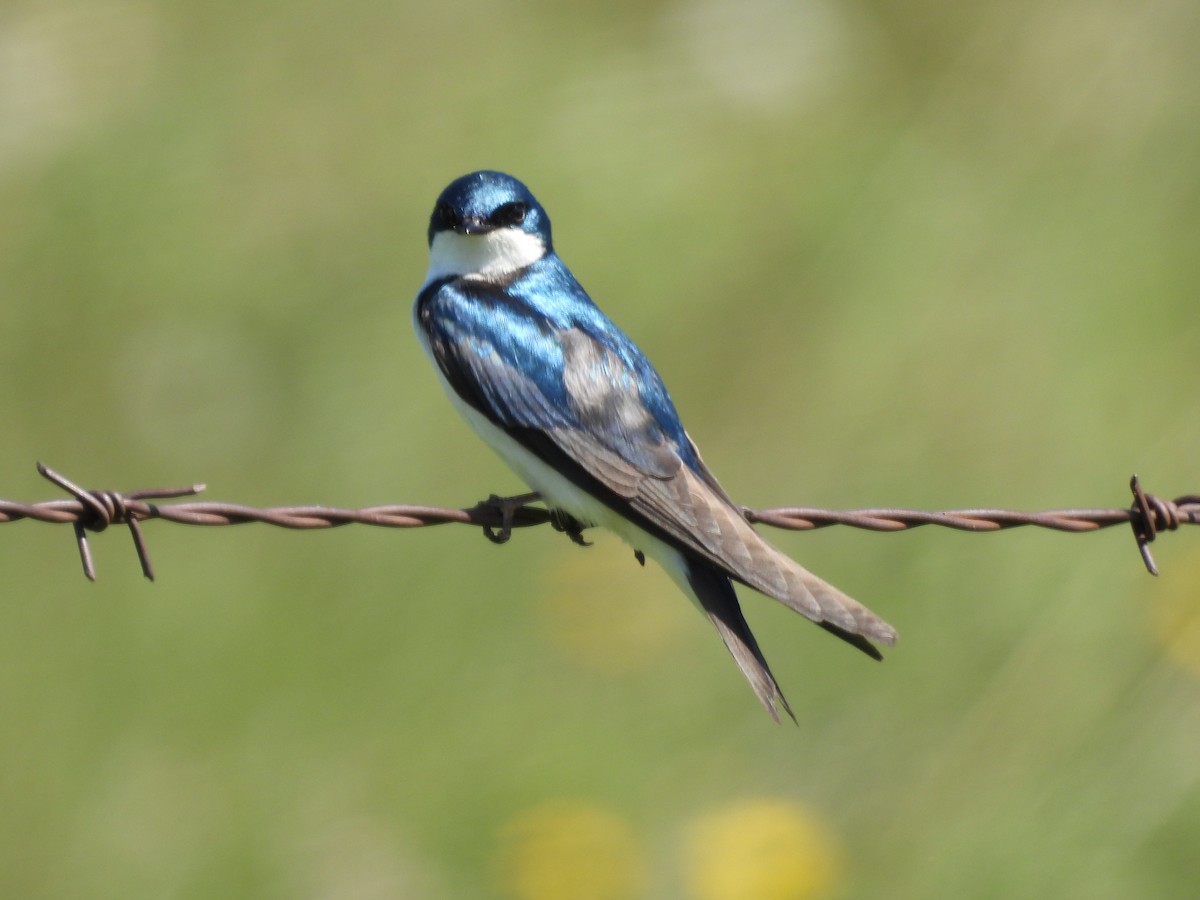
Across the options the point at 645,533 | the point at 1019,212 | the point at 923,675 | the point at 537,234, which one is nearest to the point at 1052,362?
the point at 1019,212

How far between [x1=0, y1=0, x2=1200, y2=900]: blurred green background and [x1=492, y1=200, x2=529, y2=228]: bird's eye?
1205mm

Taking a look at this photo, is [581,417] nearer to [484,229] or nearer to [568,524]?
[568,524]

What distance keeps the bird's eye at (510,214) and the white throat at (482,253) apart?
0.01m

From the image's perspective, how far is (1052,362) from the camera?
538 centimetres

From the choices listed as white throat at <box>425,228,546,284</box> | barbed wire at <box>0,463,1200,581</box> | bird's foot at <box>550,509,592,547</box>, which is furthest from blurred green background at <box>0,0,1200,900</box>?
barbed wire at <box>0,463,1200,581</box>

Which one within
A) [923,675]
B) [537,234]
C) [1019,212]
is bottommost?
[923,675]

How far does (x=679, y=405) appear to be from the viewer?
518 centimetres

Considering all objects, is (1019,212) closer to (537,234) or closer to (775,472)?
(775,472)

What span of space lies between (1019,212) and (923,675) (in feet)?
7.43

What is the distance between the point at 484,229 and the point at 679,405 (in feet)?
5.91

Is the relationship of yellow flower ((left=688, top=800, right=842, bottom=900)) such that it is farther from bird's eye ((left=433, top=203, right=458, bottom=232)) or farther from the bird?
bird's eye ((left=433, top=203, right=458, bottom=232))

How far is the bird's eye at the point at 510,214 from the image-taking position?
3506mm

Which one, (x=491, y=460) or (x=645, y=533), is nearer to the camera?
(x=645, y=533)

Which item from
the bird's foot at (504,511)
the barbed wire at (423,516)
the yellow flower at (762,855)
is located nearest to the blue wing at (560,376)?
the bird's foot at (504,511)
